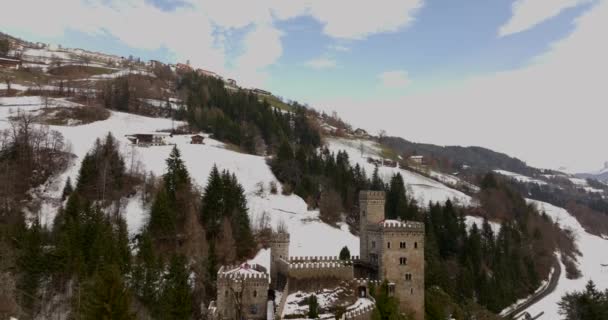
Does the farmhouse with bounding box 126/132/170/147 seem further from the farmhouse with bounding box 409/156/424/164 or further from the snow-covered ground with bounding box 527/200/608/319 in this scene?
the farmhouse with bounding box 409/156/424/164

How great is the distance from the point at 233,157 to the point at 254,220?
1098 inches

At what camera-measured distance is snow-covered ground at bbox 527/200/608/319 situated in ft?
257

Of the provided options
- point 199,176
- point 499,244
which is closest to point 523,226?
point 499,244

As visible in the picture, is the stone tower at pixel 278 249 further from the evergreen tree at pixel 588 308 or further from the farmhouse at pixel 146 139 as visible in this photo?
the farmhouse at pixel 146 139

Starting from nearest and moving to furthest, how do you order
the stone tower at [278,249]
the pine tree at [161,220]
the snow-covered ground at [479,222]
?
1. the stone tower at [278,249]
2. the pine tree at [161,220]
3. the snow-covered ground at [479,222]

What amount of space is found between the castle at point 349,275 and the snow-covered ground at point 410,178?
66447mm

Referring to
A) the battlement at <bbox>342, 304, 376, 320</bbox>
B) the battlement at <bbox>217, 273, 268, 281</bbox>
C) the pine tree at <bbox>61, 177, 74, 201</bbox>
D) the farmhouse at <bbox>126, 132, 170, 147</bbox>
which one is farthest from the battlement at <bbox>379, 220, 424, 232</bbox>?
the farmhouse at <bbox>126, 132, 170, 147</bbox>

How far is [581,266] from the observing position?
11381 centimetres

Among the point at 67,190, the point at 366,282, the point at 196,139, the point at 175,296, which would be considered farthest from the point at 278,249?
the point at 196,139

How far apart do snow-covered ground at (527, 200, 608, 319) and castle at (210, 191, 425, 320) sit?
140 ft

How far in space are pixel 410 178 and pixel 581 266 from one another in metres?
49.9

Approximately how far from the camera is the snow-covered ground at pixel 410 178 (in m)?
122

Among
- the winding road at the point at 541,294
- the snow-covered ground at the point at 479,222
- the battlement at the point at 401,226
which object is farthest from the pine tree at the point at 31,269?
the snow-covered ground at the point at 479,222

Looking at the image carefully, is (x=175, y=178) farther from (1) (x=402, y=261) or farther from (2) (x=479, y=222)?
(2) (x=479, y=222)
